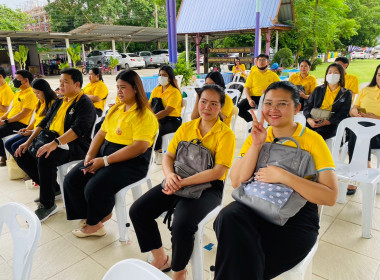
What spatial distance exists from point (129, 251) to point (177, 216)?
740 mm

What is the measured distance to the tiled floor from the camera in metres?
1.88

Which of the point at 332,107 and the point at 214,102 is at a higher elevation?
the point at 214,102

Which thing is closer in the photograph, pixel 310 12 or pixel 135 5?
pixel 310 12

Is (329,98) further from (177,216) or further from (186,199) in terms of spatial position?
(177,216)

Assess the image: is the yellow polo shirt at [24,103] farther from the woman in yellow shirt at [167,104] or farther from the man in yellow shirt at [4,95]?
the woman in yellow shirt at [167,104]

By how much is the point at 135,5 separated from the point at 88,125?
24.2 metres

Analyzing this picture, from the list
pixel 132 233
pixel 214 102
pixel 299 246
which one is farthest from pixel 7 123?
pixel 299 246

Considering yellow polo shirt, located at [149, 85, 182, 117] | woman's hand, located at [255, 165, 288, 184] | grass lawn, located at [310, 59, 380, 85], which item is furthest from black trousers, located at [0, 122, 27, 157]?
grass lawn, located at [310, 59, 380, 85]

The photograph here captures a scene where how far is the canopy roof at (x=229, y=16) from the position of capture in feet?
34.0

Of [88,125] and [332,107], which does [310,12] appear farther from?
[88,125]

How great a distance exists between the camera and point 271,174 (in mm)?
1395

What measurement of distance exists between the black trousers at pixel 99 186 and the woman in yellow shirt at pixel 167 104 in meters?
1.26

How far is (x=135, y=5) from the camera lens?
2384cm

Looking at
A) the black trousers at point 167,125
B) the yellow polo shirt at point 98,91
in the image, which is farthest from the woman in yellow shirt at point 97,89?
the black trousers at point 167,125
